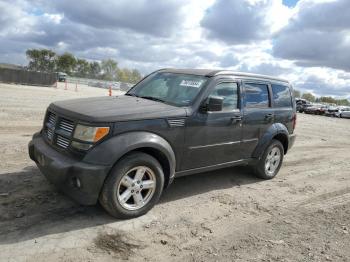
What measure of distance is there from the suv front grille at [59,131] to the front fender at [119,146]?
0.46 metres

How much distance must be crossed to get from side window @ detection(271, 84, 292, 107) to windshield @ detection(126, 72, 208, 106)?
6.47 ft

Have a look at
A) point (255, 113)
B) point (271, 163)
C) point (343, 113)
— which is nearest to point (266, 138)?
point (255, 113)

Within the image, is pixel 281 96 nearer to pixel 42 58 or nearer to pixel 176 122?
pixel 176 122

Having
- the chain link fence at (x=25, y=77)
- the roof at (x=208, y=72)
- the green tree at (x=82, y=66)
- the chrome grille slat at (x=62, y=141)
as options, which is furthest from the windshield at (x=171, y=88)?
the green tree at (x=82, y=66)

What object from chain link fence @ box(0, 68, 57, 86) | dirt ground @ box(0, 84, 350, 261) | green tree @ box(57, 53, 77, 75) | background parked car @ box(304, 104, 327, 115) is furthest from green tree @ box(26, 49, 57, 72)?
dirt ground @ box(0, 84, 350, 261)

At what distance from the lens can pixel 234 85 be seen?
6.18m

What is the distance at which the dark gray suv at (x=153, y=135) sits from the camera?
446 centimetres

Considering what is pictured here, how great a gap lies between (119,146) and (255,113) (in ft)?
9.50

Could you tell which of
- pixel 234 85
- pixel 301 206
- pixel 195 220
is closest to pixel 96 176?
pixel 195 220

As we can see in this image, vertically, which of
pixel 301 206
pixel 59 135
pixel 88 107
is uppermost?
pixel 88 107

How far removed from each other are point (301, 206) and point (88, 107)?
3.57 metres

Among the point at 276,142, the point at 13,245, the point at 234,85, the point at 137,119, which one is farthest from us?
the point at 276,142

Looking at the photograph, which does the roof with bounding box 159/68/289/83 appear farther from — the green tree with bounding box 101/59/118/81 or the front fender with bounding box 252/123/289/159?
the green tree with bounding box 101/59/118/81

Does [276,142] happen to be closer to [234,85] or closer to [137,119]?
[234,85]
